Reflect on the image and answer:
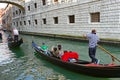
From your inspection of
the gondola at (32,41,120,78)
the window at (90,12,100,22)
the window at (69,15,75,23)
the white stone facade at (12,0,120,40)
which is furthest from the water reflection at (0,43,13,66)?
the window at (69,15,75,23)

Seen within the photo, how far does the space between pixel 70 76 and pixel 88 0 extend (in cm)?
978

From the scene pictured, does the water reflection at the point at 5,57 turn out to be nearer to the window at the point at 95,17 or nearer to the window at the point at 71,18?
the window at the point at 95,17

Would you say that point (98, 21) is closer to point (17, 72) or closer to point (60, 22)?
point (60, 22)

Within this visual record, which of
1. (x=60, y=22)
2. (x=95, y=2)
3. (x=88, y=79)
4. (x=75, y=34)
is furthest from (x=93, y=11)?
(x=88, y=79)

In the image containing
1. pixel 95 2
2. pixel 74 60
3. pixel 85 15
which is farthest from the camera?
pixel 85 15

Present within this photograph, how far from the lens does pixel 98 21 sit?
616 inches

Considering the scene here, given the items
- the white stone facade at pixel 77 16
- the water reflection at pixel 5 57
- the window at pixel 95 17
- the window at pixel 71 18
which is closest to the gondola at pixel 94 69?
the water reflection at pixel 5 57

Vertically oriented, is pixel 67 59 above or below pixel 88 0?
below

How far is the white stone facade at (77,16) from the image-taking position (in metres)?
14.2

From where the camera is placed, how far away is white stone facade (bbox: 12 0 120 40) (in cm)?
1416

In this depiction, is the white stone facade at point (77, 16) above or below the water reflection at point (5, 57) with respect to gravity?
above

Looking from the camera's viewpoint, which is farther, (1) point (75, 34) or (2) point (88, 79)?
(1) point (75, 34)

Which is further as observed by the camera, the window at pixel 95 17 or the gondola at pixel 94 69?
the window at pixel 95 17

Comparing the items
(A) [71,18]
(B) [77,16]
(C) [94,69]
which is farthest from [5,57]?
(A) [71,18]
